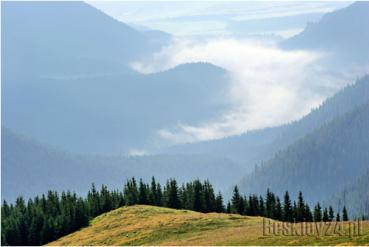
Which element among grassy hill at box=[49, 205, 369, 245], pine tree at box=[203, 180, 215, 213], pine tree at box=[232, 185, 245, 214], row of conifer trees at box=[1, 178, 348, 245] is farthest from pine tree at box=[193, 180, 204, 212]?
grassy hill at box=[49, 205, 369, 245]

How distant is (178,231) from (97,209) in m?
56.9

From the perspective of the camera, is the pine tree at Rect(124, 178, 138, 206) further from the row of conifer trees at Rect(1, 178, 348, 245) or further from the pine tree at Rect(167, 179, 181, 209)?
the pine tree at Rect(167, 179, 181, 209)

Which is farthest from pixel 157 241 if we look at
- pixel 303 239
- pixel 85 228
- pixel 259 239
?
pixel 85 228

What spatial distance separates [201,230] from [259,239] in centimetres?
2349

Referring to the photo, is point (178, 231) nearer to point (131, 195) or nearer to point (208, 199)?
point (131, 195)

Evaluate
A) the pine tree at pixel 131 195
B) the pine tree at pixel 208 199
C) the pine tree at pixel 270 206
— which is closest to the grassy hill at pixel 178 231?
the pine tree at pixel 131 195

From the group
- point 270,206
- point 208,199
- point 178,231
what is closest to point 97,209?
point 208,199

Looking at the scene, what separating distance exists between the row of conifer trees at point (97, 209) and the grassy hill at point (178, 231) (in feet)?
20.3

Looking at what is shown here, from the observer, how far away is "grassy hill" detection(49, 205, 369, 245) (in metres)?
91.4

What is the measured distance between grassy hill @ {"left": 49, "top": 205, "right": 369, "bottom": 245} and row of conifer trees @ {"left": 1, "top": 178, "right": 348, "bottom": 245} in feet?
20.3

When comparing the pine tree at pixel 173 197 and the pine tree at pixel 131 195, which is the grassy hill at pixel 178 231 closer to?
the pine tree at pixel 131 195

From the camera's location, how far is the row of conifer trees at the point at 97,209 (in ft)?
503

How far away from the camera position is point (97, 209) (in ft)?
562

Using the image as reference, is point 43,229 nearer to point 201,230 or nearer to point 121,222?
point 121,222
